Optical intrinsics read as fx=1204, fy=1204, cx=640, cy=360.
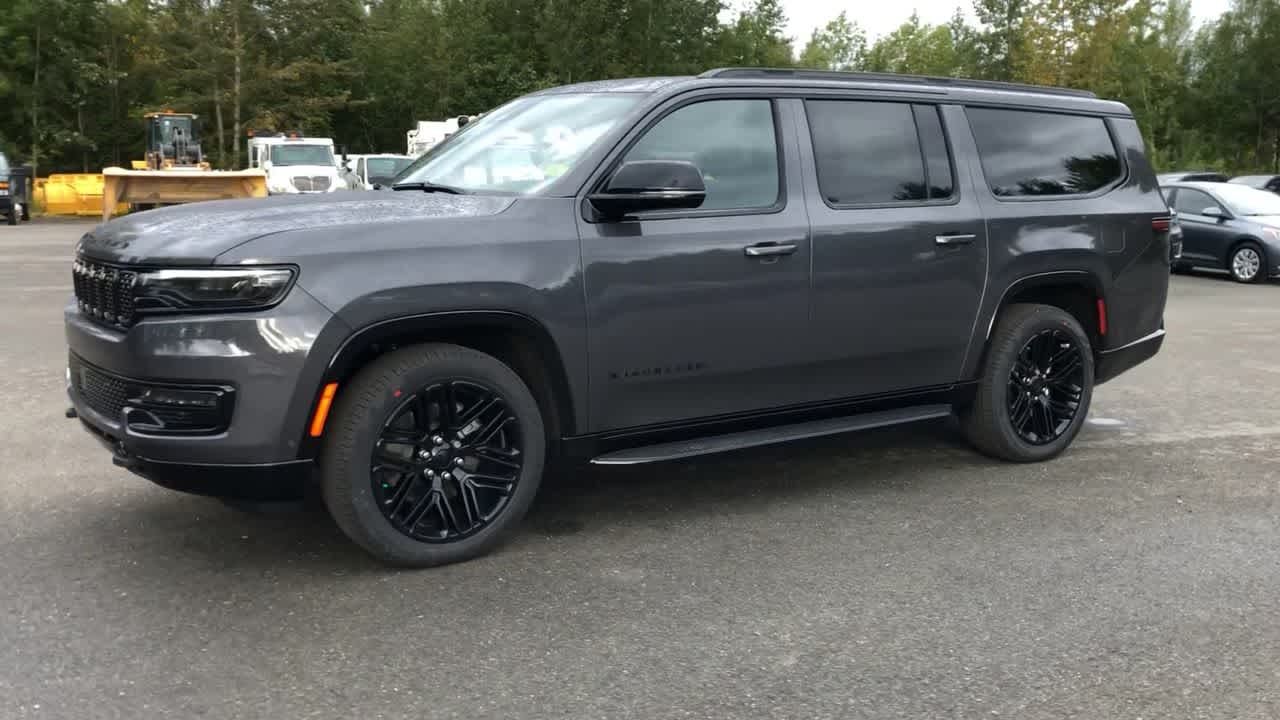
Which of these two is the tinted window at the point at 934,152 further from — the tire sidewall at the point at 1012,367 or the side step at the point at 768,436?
the side step at the point at 768,436

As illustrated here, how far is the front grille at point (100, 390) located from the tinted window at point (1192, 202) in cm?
1841

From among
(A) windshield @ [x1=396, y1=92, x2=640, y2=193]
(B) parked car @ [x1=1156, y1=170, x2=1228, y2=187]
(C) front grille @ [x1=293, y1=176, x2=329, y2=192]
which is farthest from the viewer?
(C) front grille @ [x1=293, y1=176, x2=329, y2=192]

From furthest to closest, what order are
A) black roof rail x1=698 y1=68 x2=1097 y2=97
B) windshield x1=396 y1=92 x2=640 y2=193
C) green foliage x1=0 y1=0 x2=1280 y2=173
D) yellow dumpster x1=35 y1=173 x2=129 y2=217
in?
green foliage x1=0 y1=0 x2=1280 y2=173, yellow dumpster x1=35 y1=173 x2=129 y2=217, black roof rail x1=698 y1=68 x2=1097 y2=97, windshield x1=396 y1=92 x2=640 y2=193

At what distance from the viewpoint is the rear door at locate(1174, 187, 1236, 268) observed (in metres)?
18.7

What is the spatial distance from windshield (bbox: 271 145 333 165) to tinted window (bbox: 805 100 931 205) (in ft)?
100

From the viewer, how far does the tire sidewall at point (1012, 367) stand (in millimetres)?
6012

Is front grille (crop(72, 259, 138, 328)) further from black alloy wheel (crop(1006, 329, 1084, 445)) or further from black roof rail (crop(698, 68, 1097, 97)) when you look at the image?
black alloy wheel (crop(1006, 329, 1084, 445))

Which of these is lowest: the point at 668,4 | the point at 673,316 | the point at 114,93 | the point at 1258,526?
the point at 1258,526

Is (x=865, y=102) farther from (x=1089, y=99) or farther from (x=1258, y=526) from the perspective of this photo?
(x=1258, y=526)

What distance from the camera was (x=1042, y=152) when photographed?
20.5ft

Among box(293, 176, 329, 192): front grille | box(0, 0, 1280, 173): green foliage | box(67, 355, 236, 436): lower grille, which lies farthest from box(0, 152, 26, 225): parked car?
box(67, 355, 236, 436): lower grille

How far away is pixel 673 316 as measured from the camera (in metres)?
4.85

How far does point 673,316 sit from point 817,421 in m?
1.02

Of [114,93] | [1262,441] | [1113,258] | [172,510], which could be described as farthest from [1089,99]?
[114,93]
